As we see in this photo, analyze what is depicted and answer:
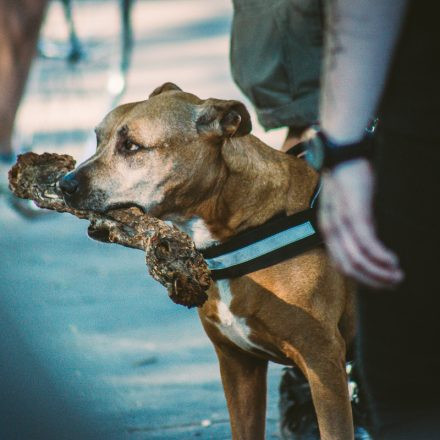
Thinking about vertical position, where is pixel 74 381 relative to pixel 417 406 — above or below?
below

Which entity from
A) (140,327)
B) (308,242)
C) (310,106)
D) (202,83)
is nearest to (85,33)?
(202,83)

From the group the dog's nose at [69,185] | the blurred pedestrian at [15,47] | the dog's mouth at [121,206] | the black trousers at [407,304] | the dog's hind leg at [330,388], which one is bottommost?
the dog's hind leg at [330,388]

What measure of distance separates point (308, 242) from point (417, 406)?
4.82 feet

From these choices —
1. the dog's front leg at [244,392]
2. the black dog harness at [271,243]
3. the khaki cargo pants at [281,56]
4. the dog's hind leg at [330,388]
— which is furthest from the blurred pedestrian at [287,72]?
the dog's hind leg at [330,388]

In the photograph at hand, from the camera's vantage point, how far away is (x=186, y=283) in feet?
10.5

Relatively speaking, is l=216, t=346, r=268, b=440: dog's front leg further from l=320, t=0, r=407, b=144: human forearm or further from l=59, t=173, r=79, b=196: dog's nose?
l=320, t=0, r=407, b=144: human forearm

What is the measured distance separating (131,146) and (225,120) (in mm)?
327

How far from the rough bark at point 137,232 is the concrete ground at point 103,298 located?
0.97 feet

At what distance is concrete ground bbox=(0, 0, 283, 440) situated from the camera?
3.32 meters

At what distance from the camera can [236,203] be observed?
3.60 meters

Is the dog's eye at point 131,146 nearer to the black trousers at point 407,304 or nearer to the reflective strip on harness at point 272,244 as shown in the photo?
the reflective strip on harness at point 272,244

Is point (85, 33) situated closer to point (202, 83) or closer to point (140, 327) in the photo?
point (202, 83)

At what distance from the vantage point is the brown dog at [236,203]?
3.55 m

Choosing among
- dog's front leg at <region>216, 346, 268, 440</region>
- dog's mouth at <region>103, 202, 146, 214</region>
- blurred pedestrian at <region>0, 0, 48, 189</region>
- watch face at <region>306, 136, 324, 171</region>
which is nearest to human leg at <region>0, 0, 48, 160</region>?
blurred pedestrian at <region>0, 0, 48, 189</region>
